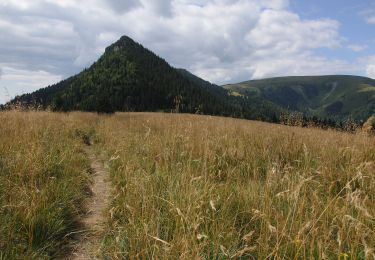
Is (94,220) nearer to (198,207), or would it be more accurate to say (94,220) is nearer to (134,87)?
(198,207)

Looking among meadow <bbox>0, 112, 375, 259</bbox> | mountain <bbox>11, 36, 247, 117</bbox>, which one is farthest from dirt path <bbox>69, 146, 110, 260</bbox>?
mountain <bbox>11, 36, 247, 117</bbox>

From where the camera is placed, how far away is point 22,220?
10.4 ft

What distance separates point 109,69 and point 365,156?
164m

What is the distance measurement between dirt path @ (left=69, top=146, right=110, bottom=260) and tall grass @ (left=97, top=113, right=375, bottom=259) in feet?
0.50

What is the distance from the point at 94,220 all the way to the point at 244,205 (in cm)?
179

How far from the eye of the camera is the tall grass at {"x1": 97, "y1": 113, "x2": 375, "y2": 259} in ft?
7.41

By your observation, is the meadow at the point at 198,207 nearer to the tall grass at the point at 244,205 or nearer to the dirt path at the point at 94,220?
the tall grass at the point at 244,205

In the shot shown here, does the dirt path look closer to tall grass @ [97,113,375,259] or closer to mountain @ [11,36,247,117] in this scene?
tall grass @ [97,113,375,259]

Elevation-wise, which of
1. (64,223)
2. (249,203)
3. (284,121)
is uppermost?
(284,121)

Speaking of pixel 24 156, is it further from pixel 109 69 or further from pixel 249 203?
pixel 109 69

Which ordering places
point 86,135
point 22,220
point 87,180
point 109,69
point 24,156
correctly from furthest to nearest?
1. point 109,69
2. point 86,135
3. point 87,180
4. point 24,156
5. point 22,220

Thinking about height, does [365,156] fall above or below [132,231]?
above

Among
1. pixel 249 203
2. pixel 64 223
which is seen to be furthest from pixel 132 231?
pixel 249 203

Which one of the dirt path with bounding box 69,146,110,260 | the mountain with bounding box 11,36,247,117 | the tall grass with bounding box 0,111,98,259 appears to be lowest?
the dirt path with bounding box 69,146,110,260
